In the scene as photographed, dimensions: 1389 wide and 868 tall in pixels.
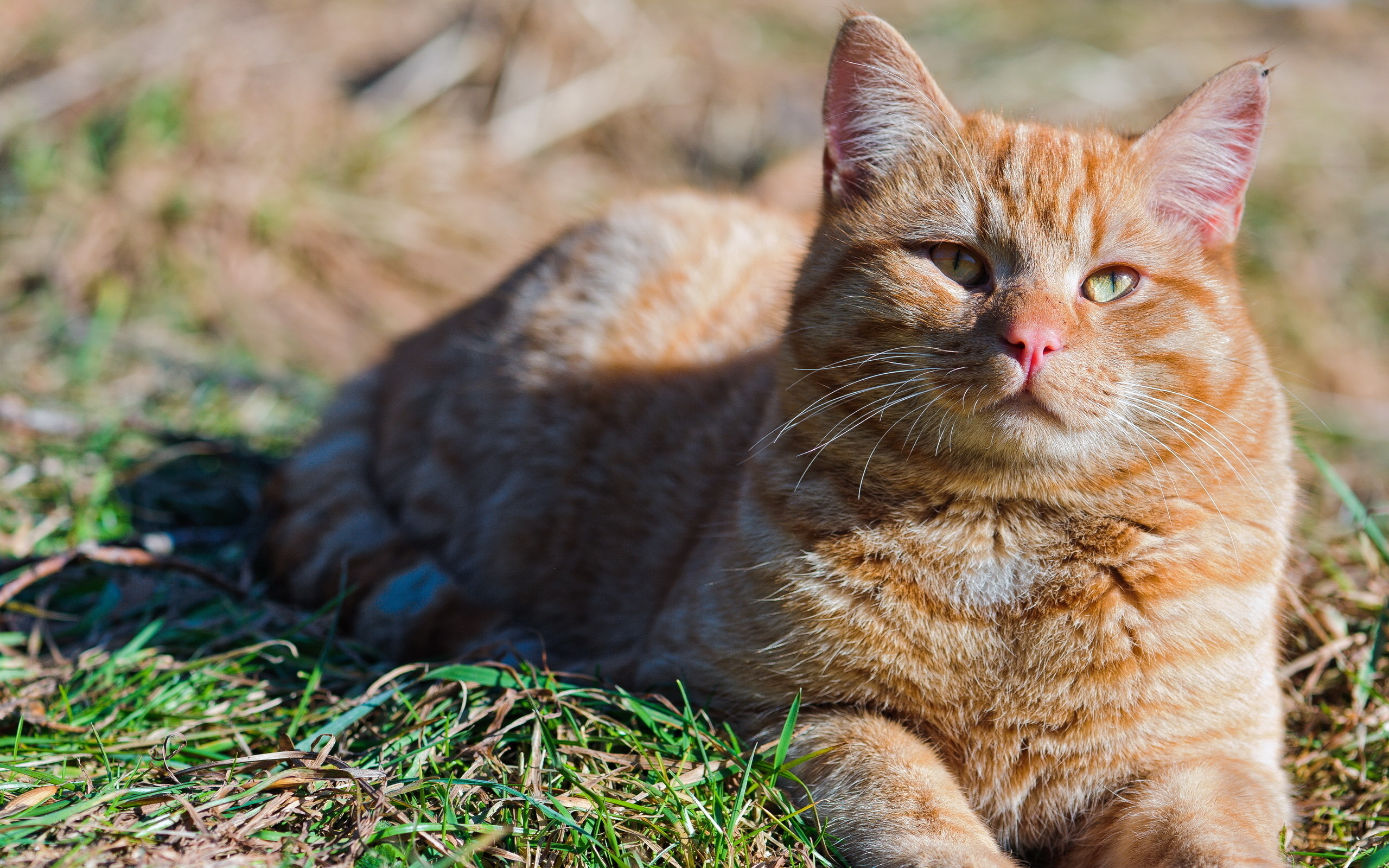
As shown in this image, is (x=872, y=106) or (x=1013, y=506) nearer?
(x=1013, y=506)

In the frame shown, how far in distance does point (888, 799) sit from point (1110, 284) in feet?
3.51

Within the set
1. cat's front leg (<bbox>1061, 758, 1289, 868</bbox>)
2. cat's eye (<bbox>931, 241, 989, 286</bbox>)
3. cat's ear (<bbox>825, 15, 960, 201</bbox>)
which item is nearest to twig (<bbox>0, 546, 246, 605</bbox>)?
cat's ear (<bbox>825, 15, 960, 201</bbox>)

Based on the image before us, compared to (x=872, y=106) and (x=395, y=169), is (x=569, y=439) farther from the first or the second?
(x=395, y=169)

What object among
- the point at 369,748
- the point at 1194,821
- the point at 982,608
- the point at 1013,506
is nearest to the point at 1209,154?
the point at 1013,506

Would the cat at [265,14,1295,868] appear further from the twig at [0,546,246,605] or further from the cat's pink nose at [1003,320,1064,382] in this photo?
the twig at [0,546,246,605]

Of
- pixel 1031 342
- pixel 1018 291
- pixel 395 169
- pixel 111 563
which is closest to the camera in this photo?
pixel 1031 342

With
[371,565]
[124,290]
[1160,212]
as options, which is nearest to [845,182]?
[1160,212]

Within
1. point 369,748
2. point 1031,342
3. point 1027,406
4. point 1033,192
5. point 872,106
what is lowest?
point 369,748

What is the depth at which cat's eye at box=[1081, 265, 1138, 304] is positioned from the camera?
2006 millimetres

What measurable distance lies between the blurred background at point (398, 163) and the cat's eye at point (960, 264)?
2.17 m

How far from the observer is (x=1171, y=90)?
7867 millimetres

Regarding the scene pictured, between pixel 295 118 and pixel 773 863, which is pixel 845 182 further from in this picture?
pixel 295 118

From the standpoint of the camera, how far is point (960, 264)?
2061 mm

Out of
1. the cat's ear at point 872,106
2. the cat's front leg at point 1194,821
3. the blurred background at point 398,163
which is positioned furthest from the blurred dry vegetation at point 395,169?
the cat's ear at point 872,106
